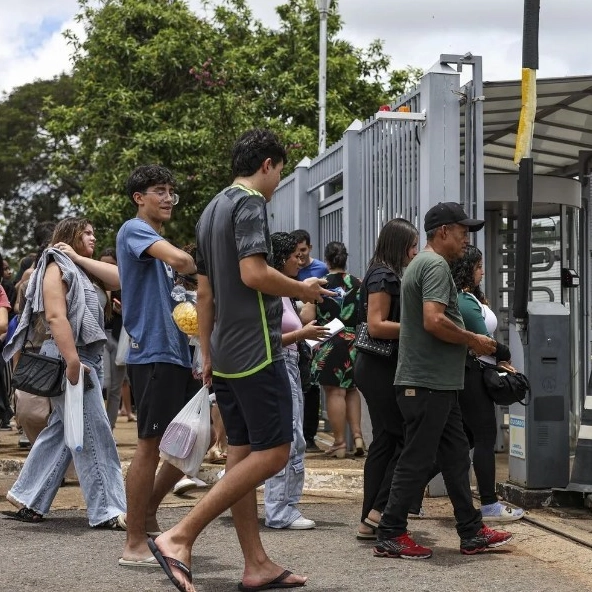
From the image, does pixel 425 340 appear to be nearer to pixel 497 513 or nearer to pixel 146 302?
pixel 146 302

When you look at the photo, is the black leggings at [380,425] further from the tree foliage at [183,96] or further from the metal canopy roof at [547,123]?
the tree foliage at [183,96]

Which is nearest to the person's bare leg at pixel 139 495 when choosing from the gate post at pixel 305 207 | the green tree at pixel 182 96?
the gate post at pixel 305 207

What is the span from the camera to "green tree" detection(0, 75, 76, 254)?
142 ft

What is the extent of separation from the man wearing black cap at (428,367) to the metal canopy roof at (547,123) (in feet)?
9.68

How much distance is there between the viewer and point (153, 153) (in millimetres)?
26578

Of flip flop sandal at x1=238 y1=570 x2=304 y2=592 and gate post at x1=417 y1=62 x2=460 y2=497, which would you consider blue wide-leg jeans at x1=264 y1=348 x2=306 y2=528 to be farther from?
flip flop sandal at x1=238 y1=570 x2=304 y2=592

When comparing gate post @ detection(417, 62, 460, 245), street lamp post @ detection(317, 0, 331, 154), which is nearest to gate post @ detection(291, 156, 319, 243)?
gate post @ detection(417, 62, 460, 245)

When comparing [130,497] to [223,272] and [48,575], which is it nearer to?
[48,575]

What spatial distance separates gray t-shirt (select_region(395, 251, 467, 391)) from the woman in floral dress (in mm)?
3538

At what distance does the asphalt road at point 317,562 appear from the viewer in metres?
5.50

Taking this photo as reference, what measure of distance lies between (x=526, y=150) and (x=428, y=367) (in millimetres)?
1943

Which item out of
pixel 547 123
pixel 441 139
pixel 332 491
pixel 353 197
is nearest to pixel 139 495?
pixel 332 491

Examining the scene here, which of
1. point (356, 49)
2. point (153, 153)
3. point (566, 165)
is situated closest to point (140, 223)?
point (566, 165)

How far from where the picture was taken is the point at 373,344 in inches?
257
